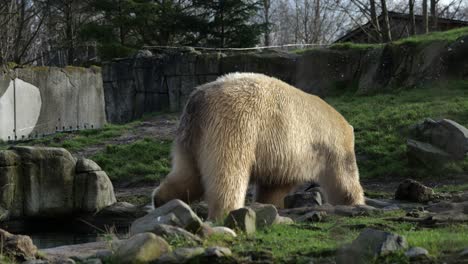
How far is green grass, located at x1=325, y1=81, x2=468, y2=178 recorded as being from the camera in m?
13.1

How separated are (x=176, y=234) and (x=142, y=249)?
19.3 inches

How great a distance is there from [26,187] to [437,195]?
5.40 m

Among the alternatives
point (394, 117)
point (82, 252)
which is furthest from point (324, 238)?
point (394, 117)

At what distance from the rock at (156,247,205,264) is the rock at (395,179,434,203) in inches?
206

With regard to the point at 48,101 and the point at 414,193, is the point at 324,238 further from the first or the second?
the point at 48,101

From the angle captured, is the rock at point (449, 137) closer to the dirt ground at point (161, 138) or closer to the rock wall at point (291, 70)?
the dirt ground at point (161, 138)

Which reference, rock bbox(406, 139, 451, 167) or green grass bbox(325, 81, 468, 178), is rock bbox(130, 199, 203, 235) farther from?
rock bbox(406, 139, 451, 167)

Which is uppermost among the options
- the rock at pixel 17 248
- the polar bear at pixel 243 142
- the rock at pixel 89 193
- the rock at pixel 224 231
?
the polar bear at pixel 243 142

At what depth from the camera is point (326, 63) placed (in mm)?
20922

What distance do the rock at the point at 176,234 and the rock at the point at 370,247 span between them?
3.40 feet

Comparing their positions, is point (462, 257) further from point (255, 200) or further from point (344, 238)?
point (255, 200)

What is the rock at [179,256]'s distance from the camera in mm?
4719

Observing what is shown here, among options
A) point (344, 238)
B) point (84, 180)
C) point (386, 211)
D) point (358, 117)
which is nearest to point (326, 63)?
point (358, 117)

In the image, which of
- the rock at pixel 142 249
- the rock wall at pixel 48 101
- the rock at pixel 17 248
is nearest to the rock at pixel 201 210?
the rock at pixel 17 248
